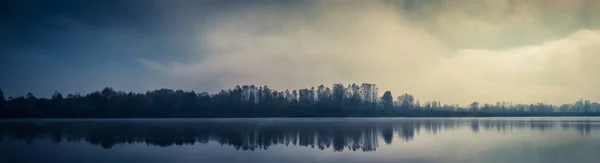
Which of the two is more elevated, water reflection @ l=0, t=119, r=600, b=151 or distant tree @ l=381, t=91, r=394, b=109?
distant tree @ l=381, t=91, r=394, b=109

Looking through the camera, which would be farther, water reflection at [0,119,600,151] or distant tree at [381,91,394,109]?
distant tree at [381,91,394,109]

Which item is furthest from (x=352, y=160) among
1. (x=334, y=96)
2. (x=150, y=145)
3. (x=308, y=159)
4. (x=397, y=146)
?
A: (x=334, y=96)

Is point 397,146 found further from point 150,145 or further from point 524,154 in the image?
point 150,145

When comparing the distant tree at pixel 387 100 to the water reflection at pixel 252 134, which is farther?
the distant tree at pixel 387 100

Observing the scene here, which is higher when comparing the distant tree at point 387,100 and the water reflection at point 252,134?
the distant tree at point 387,100

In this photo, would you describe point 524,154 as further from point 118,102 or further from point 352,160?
point 118,102

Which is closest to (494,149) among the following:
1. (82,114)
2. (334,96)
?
(82,114)

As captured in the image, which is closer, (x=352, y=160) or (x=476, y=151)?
(x=352, y=160)

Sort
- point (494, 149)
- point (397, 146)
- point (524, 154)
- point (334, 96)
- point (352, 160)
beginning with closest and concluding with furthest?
point (352, 160) < point (524, 154) < point (494, 149) < point (397, 146) < point (334, 96)

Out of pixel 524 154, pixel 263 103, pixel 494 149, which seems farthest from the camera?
pixel 263 103

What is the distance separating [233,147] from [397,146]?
614 cm

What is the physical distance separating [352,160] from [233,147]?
5788 mm

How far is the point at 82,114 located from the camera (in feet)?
220

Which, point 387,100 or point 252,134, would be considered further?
point 387,100
